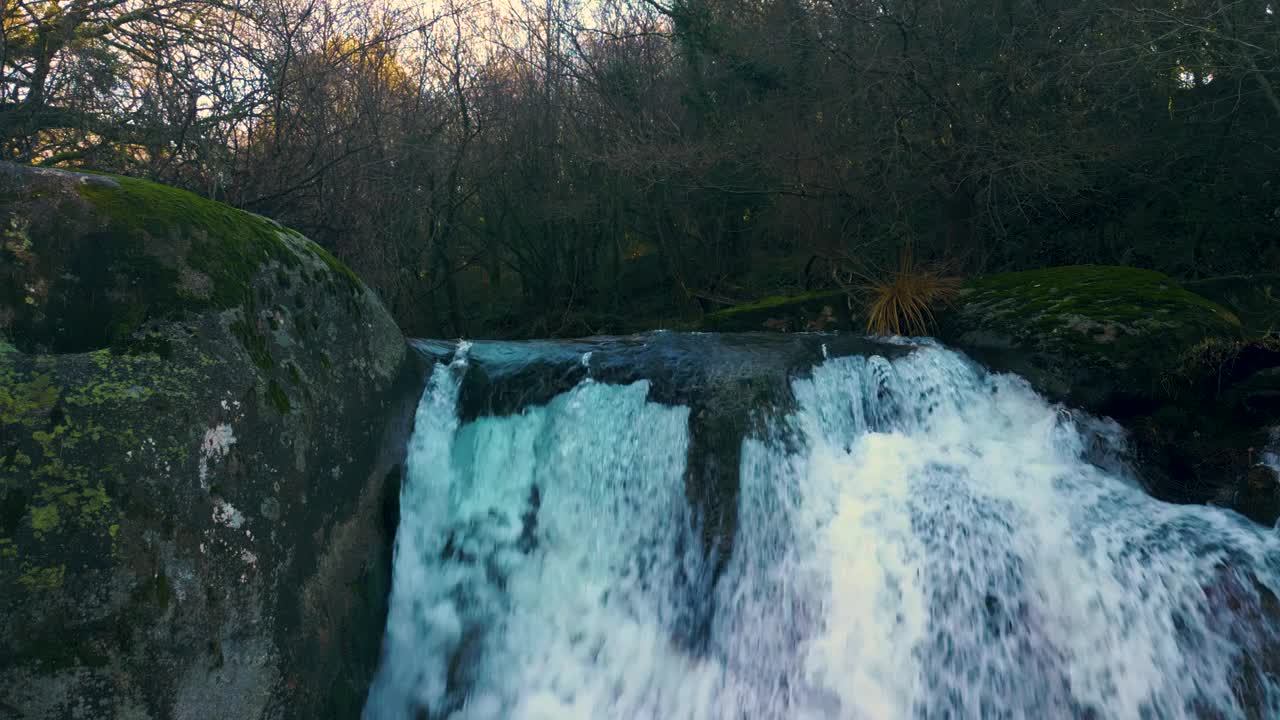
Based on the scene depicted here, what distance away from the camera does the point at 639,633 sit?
4.62m

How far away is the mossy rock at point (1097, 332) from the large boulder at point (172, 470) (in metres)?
5.40

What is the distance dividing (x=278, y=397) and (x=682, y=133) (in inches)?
425

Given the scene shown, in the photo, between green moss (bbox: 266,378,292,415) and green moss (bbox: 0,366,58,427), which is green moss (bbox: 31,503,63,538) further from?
green moss (bbox: 266,378,292,415)

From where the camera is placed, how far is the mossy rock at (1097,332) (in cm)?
580

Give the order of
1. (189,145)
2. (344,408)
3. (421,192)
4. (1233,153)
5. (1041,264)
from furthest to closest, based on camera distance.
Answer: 1. (421,192)
2. (1041,264)
3. (1233,153)
4. (189,145)
5. (344,408)

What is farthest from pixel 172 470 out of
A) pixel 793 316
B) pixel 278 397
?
pixel 793 316

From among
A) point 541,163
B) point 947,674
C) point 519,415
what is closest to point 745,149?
point 541,163

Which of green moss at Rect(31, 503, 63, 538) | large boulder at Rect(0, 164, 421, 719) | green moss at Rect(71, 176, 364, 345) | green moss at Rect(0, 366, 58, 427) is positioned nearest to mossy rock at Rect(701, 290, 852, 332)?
large boulder at Rect(0, 164, 421, 719)

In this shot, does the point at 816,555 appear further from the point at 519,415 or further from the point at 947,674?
the point at 519,415

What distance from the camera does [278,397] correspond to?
12.4 ft

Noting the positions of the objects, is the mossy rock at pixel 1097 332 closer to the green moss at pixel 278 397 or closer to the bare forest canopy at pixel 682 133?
the bare forest canopy at pixel 682 133

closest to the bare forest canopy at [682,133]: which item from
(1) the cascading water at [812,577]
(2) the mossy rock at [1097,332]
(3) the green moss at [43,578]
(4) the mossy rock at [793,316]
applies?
(4) the mossy rock at [793,316]

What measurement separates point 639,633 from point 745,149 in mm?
8428

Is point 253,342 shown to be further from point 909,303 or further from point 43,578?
point 909,303
